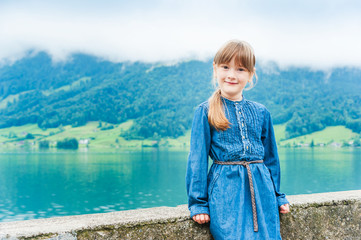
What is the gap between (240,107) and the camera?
9.84ft

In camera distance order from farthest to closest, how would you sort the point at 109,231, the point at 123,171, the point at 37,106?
the point at 37,106 → the point at 123,171 → the point at 109,231

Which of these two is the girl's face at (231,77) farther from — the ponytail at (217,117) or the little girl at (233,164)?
the ponytail at (217,117)

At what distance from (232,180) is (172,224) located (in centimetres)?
57

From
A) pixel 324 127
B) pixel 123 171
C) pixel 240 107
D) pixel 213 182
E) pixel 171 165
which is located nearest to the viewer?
pixel 213 182

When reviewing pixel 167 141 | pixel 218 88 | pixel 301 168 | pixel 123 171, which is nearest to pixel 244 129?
pixel 218 88

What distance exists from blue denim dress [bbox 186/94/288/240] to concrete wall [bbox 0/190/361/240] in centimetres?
20

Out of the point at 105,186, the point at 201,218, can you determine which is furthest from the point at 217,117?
the point at 105,186

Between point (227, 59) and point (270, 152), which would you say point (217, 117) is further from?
point (270, 152)

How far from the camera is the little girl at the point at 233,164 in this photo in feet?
8.74

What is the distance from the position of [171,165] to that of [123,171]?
1535 cm

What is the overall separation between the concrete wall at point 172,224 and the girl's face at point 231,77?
1.06 metres

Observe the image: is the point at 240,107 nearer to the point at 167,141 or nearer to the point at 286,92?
the point at 167,141

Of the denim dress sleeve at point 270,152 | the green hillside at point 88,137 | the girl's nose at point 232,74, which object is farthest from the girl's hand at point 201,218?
the green hillside at point 88,137

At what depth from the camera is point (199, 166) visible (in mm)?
2746
